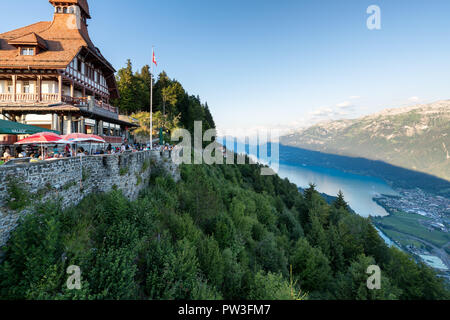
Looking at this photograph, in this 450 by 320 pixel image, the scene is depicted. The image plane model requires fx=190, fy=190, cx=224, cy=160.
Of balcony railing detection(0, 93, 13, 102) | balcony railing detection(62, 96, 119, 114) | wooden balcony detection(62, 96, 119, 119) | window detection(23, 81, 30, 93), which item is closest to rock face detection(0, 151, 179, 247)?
wooden balcony detection(62, 96, 119, 119)

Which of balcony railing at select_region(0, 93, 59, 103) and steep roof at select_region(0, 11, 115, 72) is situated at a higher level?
steep roof at select_region(0, 11, 115, 72)

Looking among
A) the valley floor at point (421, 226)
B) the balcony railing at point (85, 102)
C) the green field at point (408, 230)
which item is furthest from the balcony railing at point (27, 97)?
the green field at point (408, 230)

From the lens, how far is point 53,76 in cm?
2091

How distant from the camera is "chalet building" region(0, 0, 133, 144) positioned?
19.6m

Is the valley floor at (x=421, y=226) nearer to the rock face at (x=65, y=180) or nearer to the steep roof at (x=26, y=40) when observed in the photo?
the rock face at (x=65, y=180)

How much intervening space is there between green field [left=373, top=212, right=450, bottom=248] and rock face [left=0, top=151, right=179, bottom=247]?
132 meters

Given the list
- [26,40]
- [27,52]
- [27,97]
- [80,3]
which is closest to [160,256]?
[27,97]

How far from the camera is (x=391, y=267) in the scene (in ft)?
95.9

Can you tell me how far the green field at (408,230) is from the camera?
101m

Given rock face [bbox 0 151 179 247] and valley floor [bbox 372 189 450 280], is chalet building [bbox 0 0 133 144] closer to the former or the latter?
rock face [bbox 0 151 179 247]

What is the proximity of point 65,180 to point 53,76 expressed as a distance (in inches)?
738

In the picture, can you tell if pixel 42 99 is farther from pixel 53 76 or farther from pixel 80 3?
pixel 80 3
